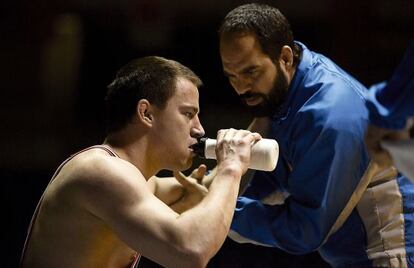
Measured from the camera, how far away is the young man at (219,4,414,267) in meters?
2.07

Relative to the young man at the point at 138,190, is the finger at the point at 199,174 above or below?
below

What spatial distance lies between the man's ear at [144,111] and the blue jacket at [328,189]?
1.15ft

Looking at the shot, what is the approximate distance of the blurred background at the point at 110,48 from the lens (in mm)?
4004

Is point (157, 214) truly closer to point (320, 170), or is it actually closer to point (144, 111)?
point (144, 111)

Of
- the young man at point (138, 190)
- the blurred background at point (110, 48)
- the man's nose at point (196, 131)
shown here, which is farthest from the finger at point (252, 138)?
the blurred background at point (110, 48)

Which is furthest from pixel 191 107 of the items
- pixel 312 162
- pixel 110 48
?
pixel 110 48

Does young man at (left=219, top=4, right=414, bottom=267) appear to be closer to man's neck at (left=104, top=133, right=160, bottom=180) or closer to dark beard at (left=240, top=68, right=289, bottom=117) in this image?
dark beard at (left=240, top=68, right=289, bottom=117)

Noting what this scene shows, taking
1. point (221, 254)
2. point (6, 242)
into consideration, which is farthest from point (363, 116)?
point (6, 242)

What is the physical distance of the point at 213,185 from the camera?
1882mm

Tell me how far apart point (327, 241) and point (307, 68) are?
1.37ft

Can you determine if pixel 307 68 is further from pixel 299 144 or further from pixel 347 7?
pixel 347 7

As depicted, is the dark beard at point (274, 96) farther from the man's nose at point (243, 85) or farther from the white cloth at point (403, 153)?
the white cloth at point (403, 153)

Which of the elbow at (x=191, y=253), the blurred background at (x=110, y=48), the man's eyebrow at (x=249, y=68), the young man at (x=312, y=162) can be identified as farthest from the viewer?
the blurred background at (x=110, y=48)

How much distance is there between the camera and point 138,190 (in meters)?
1.83
